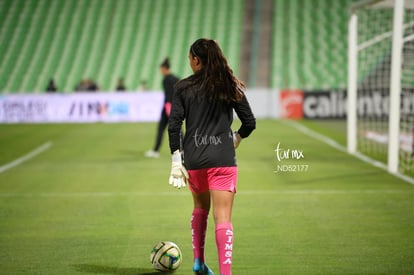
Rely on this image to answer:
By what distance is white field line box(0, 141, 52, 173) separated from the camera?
1449cm

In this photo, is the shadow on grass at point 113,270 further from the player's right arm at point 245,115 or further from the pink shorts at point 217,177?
the player's right arm at point 245,115

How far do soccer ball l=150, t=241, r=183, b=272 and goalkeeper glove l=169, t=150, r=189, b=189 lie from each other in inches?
38.6

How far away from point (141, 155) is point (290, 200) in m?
6.91

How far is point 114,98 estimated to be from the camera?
1139 inches

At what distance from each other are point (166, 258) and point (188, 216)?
2800mm

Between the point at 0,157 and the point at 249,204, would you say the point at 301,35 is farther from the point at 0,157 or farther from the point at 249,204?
the point at 249,204

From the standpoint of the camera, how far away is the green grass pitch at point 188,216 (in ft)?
22.1

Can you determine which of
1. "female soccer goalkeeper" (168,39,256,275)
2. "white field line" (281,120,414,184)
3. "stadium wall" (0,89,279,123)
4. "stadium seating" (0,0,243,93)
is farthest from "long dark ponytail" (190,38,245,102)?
"stadium seating" (0,0,243,93)

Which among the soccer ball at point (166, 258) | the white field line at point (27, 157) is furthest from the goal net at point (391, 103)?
the white field line at point (27, 157)

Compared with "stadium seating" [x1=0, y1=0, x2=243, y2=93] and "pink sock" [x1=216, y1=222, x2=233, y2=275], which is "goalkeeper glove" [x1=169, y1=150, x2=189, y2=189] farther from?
"stadium seating" [x1=0, y1=0, x2=243, y2=93]

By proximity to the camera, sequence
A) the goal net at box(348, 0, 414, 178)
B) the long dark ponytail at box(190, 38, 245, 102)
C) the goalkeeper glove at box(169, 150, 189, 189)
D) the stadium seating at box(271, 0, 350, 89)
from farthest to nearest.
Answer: the stadium seating at box(271, 0, 350, 89) < the goal net at box(348, 0, 414, 178) < the goalkeeper glove at box(169, 150, 189, 189) < the long dark ponytail at box(190, 38, 245, 102)

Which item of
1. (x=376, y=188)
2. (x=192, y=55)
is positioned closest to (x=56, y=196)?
(x=376, y=188)

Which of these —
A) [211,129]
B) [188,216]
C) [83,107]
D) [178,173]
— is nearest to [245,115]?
[211,129]

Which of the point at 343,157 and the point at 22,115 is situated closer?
the point at 343,157
